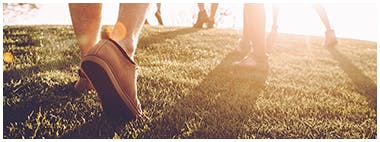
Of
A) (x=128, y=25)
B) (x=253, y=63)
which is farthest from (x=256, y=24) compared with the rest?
(x=128, y=25)

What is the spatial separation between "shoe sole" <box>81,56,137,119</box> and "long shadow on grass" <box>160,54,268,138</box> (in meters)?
0.30

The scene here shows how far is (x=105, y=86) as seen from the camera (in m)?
1.71

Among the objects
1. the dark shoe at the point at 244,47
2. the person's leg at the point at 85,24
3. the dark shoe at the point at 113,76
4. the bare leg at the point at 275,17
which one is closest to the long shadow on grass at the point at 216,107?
the dark shoe at the point at 113,76

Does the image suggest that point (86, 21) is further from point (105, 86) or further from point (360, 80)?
point (360, 80)

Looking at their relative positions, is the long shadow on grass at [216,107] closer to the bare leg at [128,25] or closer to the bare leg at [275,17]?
the bare leg at [128,25]

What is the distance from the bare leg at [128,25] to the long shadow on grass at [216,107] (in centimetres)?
48

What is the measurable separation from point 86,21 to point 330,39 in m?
5.78

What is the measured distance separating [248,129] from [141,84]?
1.06 m

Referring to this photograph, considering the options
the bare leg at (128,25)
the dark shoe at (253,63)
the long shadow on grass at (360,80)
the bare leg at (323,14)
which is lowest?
the long shadow on grass at (360,80)

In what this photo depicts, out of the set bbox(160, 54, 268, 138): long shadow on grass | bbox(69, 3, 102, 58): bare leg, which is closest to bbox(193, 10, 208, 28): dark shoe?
bbox(160, 54, 268, 138): long shadow on grass

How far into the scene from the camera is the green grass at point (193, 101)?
1.91 meters

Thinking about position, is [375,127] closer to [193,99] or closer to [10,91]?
[193,99]

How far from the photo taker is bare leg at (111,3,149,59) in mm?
1899

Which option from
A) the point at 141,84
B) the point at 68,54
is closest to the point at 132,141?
the point at 141,84
